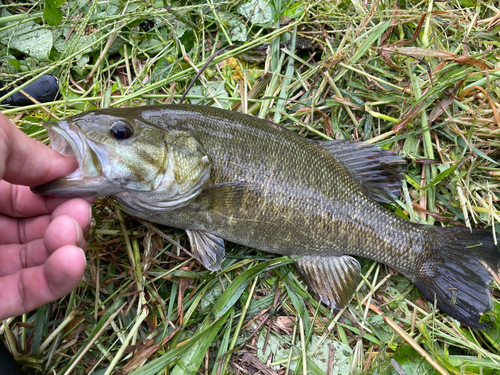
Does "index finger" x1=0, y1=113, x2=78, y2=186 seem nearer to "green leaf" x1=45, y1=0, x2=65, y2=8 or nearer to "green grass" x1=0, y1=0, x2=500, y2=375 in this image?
"green grass" x1=0, y1=0, x2=500, y2=375

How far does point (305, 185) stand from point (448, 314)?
146 cm

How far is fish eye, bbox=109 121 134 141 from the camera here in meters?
1.94

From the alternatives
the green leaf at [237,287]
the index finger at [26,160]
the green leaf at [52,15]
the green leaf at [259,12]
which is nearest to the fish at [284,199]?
the green leaf at [237,287]

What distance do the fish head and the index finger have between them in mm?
48

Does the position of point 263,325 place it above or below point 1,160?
below

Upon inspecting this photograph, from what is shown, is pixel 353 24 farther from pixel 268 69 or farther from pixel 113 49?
pixel 113 49

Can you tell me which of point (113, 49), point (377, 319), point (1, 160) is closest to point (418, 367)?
point (377, 319)

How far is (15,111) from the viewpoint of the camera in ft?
9.12

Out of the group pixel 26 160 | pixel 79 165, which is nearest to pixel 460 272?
pixel 79 165

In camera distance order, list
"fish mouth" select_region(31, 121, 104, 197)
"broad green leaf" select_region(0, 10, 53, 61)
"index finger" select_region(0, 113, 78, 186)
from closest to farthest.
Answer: "index finger" select_region(0, 113, 78, 186) → "fish mouth" select_region(31, 121, 104, 197) → "broad green leaf" select_region(0, 10, 53, 61)

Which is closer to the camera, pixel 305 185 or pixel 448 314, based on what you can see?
pixel 305 185

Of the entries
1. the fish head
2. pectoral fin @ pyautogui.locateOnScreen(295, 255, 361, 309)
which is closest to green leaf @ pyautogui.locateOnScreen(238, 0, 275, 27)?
the fish head

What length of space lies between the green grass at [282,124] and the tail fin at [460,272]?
0.14m

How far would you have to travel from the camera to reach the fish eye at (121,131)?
6.37 feet
